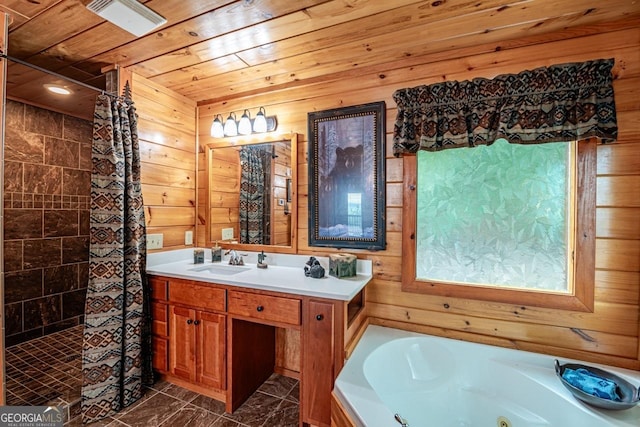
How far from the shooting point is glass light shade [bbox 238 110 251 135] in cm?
231

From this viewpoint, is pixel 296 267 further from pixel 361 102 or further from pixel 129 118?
pixel 129 118

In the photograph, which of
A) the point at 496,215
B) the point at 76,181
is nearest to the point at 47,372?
the point at 76,181

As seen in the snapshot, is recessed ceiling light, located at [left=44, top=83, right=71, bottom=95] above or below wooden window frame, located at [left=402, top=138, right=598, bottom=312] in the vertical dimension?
above

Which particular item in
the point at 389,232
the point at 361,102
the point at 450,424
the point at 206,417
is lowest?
the point at 206,417

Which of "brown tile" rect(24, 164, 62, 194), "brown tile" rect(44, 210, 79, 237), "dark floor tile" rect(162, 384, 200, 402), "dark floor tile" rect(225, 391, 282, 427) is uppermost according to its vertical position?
"brown tile" rect(24, 164, 62, 194)

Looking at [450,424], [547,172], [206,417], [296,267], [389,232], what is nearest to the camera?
[450,424]

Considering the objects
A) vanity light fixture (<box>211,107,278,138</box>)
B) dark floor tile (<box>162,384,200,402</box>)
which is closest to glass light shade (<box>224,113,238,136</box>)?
vanity light fixture (<box>211,107,278,138</box>)

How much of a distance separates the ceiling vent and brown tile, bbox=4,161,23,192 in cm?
204

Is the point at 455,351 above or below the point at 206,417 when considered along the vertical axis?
above

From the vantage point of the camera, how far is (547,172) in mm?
1656

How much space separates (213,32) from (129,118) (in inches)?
35.1

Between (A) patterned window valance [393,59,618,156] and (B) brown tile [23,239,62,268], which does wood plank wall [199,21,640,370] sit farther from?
(B) brown tile [23,239,62,268]

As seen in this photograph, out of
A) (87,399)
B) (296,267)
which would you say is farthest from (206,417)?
(296,267)

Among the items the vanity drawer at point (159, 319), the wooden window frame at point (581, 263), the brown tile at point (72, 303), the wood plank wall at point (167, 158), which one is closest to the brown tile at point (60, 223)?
the brown tile at point (72, 303)
